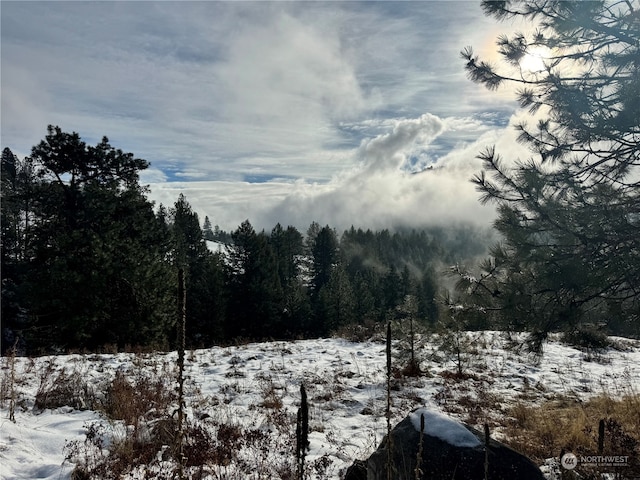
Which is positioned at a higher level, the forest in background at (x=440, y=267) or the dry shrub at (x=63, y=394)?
the forest in background at (x=440, y=267)

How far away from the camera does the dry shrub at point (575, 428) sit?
4.66 metres

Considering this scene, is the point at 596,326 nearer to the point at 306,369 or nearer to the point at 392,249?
the point at 306,369

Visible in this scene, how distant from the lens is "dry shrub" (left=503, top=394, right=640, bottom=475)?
15.3ft

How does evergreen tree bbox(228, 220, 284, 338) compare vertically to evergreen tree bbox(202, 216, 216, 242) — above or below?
below

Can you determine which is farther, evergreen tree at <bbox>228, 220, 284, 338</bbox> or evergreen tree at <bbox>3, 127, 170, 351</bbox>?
evergreen tree at <bbox>228, 220, 284, 338</bbox>

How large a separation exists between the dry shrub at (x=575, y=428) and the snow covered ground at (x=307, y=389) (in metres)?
0.31

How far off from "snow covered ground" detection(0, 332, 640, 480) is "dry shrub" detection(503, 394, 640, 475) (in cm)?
31

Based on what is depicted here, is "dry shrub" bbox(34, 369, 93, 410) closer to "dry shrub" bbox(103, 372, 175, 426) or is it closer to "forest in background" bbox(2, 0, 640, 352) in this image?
"dry shrub" bbox(103, 372, 175, 426)

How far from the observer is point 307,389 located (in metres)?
8.05

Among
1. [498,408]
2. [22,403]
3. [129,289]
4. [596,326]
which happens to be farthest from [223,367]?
[129,289]

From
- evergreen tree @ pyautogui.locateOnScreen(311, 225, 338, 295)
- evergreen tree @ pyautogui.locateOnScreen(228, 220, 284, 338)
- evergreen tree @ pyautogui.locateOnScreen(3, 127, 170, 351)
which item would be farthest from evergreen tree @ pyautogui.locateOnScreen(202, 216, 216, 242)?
evergreen tree @ pyautogui.locateOnScreen(3, 127, 170, 351)

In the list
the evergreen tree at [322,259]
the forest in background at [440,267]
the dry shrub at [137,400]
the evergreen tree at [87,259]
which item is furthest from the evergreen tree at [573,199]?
the evergreen tree at [322,259]

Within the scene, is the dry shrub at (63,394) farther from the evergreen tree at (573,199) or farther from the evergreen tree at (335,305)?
the evergreen tree at (335,305)

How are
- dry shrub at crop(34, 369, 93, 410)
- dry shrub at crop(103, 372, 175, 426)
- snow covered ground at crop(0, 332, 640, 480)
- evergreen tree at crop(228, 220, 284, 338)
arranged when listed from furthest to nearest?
evergreen tree at crop(228, 220, 284, 338)
dry shrub at crop(34, 369, 93, 410)
dry shrub at crop(103, 372, 175, 426)
snow covered ground at crop(0, 332, 640, 480)
